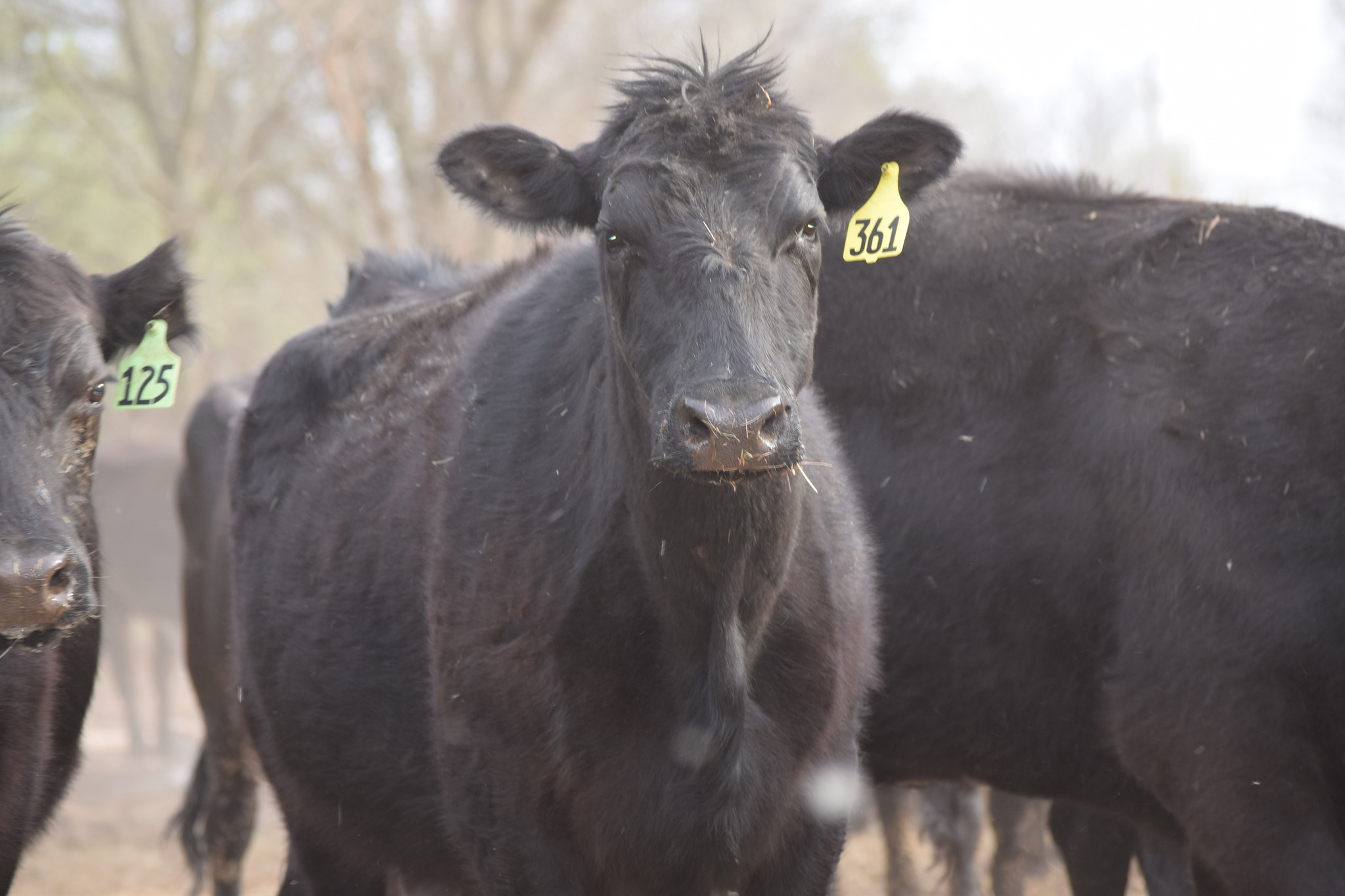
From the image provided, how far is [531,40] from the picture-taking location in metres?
15.0

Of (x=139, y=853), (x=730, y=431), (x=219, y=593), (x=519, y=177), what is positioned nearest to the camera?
(x=730, y=431)

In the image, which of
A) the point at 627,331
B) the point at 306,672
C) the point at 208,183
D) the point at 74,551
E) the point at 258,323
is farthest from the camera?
the point at 258,323

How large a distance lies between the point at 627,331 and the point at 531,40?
40.4ft

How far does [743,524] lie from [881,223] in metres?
1.08

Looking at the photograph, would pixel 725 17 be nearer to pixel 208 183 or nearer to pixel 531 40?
pixel 531 40

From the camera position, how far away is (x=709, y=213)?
3369 millimetres

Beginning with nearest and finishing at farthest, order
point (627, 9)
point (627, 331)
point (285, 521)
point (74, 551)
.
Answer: point (627, 331) < point (74, 551) < point (285, 521) < point (627, 9)

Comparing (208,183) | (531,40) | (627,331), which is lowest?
(627,331)

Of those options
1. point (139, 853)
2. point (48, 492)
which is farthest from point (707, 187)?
point (139, 853)

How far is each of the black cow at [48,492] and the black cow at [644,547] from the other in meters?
0.94

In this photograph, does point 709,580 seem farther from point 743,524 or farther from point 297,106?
point 297,106

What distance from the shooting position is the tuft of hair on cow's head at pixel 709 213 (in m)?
2.99

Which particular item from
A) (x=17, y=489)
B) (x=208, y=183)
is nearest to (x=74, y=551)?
(x=17, y=489)

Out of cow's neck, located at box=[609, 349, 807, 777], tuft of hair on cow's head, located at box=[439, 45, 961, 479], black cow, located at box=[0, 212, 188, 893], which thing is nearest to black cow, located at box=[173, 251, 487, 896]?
black cow, located at box=[0, 212, 188, 893]
